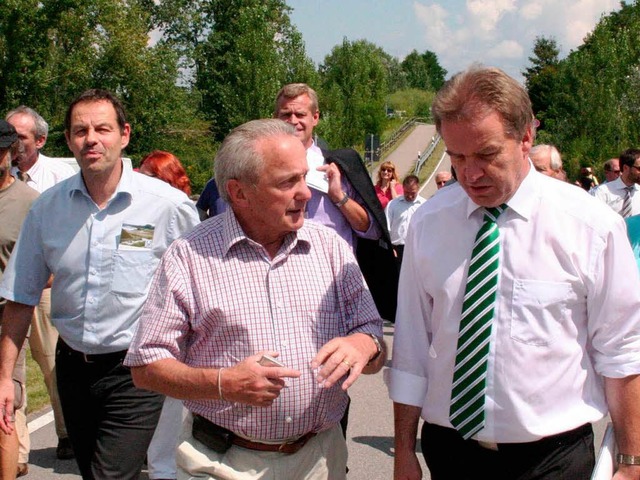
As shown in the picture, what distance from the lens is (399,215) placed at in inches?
502

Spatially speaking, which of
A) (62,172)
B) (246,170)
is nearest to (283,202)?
(246,170)

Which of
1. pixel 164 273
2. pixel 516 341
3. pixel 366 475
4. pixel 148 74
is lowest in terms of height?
pixel 366 475

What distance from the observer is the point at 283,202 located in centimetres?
297

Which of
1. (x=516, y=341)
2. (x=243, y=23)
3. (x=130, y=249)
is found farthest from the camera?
(x=243, y=23)

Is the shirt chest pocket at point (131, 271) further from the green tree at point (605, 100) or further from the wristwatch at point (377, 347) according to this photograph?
the green tree at point (605, 100)

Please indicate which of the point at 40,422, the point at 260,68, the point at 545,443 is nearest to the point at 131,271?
the point at 545,443

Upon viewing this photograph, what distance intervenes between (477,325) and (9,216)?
123 inches

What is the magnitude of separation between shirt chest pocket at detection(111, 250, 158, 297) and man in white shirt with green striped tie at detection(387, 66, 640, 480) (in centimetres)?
161

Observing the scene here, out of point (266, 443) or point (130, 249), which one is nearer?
point (266, 443)

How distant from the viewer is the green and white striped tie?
2.79 m

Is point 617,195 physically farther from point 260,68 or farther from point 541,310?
point 260,68

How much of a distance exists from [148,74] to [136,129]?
306 cm

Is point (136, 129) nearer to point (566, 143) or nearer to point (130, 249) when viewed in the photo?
point (566, 143)

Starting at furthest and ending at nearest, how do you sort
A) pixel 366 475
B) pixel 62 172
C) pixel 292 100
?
pixel 62 172 → pixel 366 475 → pixel 292 100
